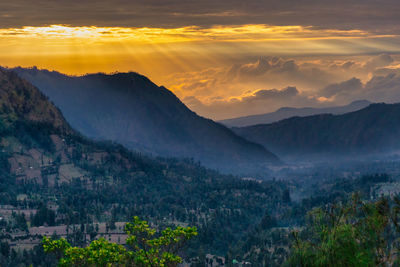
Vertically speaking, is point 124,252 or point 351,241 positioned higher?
point 351,241

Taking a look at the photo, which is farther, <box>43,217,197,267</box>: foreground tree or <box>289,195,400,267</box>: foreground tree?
<box>43,217,197,267</box>: foreground tree

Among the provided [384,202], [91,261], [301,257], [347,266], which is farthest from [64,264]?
[384,202]

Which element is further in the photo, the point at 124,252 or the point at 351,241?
the point at 124,252

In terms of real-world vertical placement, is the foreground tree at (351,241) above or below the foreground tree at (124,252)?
above

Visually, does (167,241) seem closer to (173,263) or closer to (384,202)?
(173,263)

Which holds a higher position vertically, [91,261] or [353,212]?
[353,212]

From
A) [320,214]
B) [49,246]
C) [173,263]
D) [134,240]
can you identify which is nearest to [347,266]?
[320,214]

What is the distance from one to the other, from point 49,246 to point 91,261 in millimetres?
6573

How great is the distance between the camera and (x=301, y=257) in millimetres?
86062

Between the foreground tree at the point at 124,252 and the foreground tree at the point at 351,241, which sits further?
the foreground tree at the point at 124,252

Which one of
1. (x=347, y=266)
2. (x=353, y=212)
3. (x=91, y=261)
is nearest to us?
(x=347, y=266)

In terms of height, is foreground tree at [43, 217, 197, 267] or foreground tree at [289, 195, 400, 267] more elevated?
foreground tree at [289, 195, 400, 267]

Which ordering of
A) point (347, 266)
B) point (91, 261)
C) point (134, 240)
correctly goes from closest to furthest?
1. point (347, 266)
2. point (91, 261)
3. point (134, 240)

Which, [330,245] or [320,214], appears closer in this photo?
[330,245]
